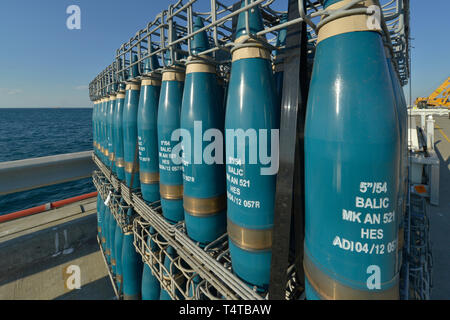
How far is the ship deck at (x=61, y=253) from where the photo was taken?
6.36 m

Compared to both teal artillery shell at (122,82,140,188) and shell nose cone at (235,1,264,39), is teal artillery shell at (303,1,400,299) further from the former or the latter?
teal artillery shell at (122,82,140,188)

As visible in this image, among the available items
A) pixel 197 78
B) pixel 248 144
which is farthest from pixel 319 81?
pixel 197 78

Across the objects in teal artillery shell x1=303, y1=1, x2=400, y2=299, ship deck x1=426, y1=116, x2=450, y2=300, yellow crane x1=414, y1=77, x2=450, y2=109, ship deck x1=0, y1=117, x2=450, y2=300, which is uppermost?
yellow crane x1=414, y1=77, x2=450, y2=109

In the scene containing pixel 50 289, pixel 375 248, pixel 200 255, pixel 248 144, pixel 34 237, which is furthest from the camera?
pixel 34 237

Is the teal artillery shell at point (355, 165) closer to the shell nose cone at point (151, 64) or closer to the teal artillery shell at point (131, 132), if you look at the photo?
the shell nose cone at point (151, 64)

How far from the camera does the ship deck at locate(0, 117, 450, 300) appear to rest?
6355 mm

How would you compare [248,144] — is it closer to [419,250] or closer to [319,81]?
[319,81]

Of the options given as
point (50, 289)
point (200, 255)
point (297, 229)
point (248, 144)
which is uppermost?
point (248, 144)

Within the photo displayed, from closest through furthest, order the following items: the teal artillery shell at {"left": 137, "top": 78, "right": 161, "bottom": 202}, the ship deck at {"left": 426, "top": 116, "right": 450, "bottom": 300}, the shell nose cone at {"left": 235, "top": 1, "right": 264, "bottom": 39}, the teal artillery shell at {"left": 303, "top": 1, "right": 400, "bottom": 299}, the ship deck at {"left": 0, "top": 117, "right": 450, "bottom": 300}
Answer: the teal artillery shell at {"left": 303, "top": 1, "right": 400, "bottom": 299}
the shell nose cone at {"left": 235, "top": 1, "right": 264, "bottom": 39}
the teal artillery shell at {"left": 137, "top": 78, "right": 161, "bottom": 202}
the ship deck at {"left": 426, "top": 116, "right": 450, "bottom": 300}
the ship deck at {"left": 0, "top": 117, "right": 450, "bottom": 300}

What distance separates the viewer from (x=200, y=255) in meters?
2.63

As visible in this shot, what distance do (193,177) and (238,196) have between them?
813mm

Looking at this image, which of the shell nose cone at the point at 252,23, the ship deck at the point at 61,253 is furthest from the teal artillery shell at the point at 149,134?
the ship deck at the point at 61,253

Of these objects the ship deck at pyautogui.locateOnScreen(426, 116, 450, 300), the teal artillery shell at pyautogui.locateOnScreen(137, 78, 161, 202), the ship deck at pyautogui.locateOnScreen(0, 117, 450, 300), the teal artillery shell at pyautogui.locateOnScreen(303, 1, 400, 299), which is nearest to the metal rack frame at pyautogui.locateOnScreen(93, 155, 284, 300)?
the teal artillery shell at pyautogui.locateOnScreen(137, 78, 161, 202)

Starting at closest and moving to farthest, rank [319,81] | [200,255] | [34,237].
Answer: [319,81] < [200,255] < [34,237]
